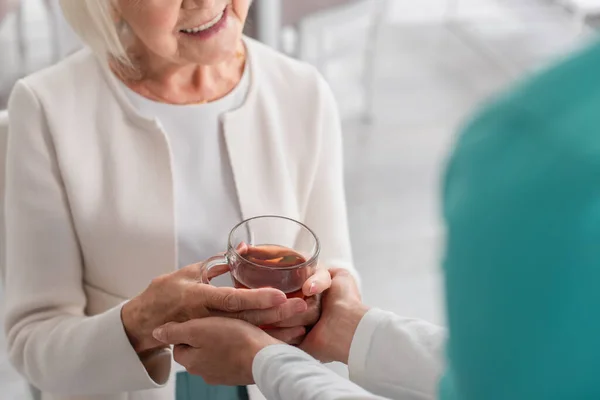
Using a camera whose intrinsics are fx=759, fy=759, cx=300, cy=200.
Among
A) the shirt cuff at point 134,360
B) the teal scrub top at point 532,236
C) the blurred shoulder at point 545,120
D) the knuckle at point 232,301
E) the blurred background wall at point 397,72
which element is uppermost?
the blurred shoulder at point 545,120

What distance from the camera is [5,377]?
2227 millimetres

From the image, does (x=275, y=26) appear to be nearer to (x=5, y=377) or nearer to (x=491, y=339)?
(x=5, y=377)

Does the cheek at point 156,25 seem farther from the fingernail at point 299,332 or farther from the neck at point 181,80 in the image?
the fingernail at point 299,332

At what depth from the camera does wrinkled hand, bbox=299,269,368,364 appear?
1073 mm

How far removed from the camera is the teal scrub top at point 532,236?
42 cm

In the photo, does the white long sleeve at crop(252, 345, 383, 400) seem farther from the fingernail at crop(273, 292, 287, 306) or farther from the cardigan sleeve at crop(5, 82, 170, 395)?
the cardigan sleeve at crop(5, 82, 170, 395)

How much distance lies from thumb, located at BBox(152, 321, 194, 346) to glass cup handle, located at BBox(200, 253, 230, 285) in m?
0.08

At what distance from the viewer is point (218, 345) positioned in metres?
1.01

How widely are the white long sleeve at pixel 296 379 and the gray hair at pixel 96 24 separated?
565 mm

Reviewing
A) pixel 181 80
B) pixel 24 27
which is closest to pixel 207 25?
pixel 181 80

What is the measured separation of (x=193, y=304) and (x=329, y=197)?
1.23 ft

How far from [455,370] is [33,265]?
2.72 ft

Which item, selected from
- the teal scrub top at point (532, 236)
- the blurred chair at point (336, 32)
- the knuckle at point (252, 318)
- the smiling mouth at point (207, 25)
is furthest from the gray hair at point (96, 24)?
the blurred chair at point (336, 32)

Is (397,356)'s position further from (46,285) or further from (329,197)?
(46,285)
